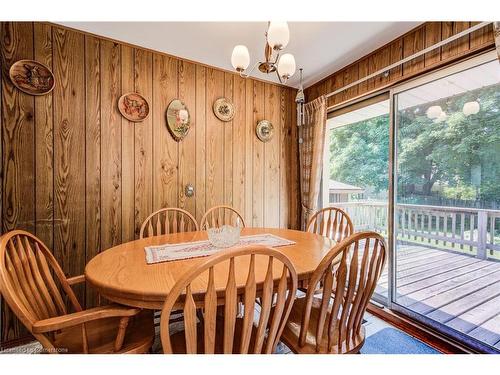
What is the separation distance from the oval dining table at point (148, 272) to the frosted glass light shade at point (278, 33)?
1154 mm

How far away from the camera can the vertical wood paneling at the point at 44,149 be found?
71.1 inches

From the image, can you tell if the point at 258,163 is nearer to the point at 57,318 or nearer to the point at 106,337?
the point at 106,337

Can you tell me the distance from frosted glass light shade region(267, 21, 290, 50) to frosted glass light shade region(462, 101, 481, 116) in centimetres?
147

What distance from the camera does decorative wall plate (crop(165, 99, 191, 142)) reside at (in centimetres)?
232

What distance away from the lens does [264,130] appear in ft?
9.46

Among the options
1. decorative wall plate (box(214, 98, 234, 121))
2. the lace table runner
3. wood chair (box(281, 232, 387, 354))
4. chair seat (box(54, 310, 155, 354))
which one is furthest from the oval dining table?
decorative wall plate (box(214, 98, 234, 121))

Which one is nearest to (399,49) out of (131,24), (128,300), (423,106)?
(423,106)

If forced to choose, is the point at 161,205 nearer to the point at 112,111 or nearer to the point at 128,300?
the point at 112,111

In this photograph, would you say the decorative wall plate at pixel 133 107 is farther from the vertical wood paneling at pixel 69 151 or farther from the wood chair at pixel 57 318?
the wood chair at pixel 57 318

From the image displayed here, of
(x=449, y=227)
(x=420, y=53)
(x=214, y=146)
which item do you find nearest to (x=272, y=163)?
(x=214, y=146)

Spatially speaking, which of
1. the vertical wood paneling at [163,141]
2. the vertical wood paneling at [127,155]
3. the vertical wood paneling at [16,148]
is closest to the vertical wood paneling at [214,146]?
the vertical wood paneling at [163,141]

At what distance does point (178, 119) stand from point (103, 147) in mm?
717

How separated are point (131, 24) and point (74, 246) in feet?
6.03

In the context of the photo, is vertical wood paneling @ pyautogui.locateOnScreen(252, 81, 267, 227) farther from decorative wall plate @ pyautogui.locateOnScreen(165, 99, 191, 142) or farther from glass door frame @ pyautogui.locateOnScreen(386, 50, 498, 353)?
glass door frame @ pyautogui.locateOnScreen(386, 50, 498, 353)
